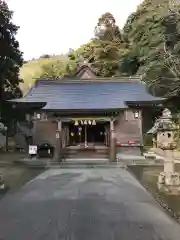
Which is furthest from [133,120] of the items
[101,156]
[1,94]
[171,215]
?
[171,215]

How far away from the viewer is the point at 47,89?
103 feet

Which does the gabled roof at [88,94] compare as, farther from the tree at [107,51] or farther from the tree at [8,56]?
the tree at [107,51]

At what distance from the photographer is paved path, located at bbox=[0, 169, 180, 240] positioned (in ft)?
23.2

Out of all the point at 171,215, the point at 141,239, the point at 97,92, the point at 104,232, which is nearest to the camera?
the point at 141,239

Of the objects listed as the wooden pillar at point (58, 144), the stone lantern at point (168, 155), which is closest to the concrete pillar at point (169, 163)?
the stone lantern at point (168, 155)

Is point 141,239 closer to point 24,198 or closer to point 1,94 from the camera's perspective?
point 24,198

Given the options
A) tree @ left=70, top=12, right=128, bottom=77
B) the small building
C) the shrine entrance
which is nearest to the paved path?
the small building

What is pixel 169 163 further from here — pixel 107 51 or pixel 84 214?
pixel 107 51

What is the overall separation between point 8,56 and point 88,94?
989 cm

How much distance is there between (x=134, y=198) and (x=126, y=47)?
1645 inches

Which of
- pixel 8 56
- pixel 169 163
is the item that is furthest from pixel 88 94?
pixel 169 163

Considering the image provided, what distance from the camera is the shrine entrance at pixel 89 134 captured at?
29.6 meters

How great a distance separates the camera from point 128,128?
92.0 feet

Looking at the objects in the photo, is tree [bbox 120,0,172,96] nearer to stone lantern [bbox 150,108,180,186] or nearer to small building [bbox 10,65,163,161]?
small building [bbox 10,65,163,161]
